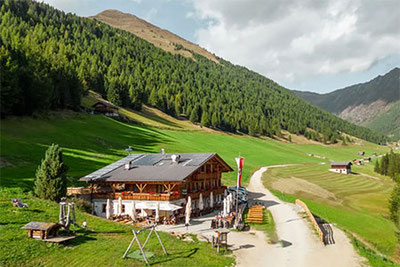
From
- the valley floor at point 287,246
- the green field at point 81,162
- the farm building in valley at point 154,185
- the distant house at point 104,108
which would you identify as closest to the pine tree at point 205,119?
the green field at point 81,162

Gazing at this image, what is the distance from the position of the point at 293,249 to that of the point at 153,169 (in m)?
20.1

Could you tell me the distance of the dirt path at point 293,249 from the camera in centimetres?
2259

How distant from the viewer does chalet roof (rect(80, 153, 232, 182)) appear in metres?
36.2

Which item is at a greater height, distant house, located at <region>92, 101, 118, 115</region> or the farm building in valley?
distant house, located at <region>92, 101, 118, 115</region>

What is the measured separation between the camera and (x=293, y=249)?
25.6m

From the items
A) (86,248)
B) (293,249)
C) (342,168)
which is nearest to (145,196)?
(86,248)

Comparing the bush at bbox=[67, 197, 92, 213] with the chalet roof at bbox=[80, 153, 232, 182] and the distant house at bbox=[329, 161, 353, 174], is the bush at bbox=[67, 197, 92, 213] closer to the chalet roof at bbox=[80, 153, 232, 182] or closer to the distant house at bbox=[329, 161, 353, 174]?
the chalet roof at bbox=[80, 153, 232, 182]

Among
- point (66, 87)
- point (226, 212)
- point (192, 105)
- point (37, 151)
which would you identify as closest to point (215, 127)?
point (192, 105)

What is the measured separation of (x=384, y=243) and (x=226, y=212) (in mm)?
18242

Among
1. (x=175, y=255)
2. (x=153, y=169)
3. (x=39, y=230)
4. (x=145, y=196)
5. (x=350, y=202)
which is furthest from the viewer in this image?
(x=350, y=202)

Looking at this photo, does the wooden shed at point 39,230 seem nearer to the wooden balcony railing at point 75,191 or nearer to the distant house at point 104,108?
the wooden balcony railing at point 75,191

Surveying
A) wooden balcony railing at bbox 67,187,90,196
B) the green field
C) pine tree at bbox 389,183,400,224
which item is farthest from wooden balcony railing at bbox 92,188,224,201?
pine tree at bbox 389,183,400,224

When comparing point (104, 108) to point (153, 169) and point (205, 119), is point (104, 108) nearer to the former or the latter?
point (205, 119)

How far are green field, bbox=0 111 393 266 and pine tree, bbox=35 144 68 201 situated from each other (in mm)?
1566
